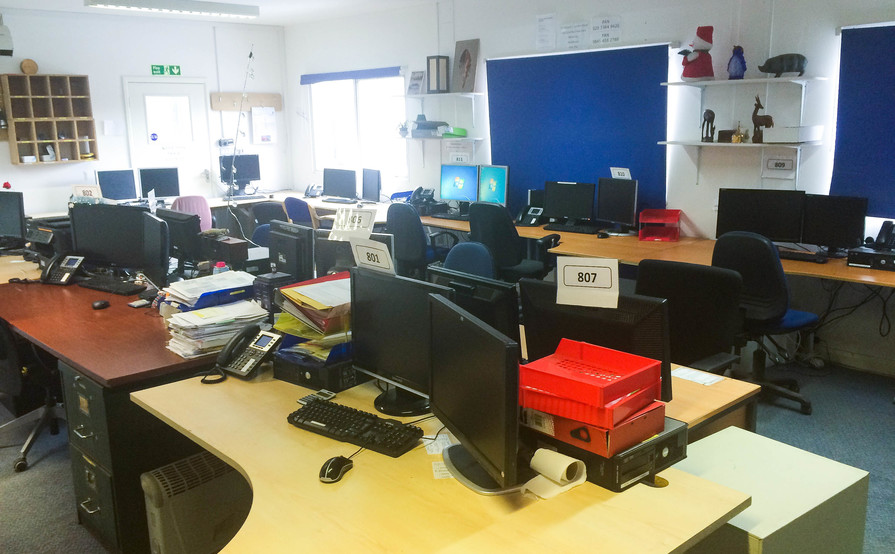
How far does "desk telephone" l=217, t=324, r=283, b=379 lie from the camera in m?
2.52

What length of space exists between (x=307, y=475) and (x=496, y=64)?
203 inches

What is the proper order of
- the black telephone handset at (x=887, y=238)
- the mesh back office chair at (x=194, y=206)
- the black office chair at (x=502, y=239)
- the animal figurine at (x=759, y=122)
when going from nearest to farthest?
the black telephone handset at (x=887, y=238)
the animal figurine at (x=759, y=122)
the black office chair at (x=502, y=239)
the mesh back office chair at (x=194, y=206)

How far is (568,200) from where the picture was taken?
5762mm

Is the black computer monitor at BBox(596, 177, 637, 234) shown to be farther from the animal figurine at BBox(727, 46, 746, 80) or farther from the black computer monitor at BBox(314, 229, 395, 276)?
the black computer monitor at BBox(314, 229, 395, 276)

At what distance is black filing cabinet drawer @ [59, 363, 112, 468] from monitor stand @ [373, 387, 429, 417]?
1.06 m

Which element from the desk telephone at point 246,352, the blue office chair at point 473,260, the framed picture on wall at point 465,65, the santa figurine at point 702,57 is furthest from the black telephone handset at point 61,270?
the santa figurine at point 702,57

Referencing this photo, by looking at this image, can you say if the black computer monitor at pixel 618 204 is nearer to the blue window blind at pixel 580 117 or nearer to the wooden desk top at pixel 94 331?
the blue window blind at pixel 580 117

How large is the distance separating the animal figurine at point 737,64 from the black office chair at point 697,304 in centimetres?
205

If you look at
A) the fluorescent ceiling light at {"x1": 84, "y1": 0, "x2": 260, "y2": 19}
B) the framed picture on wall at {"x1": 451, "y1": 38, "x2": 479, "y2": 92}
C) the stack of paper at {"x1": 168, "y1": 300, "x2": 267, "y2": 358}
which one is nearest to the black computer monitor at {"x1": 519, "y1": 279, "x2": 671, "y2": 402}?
the stack of paper at {"x1": 168, "y1": 300, "x2": 267, "y2": 358}

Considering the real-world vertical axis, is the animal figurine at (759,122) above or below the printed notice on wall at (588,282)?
above

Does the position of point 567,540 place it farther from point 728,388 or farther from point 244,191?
point 244,191

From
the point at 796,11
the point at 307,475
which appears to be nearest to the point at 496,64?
the point at 796,11

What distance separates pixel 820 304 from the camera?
4586mm

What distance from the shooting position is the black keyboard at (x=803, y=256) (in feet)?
13.5
